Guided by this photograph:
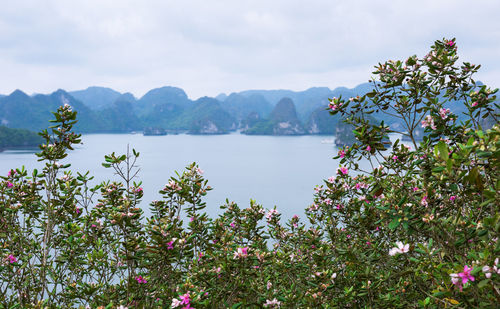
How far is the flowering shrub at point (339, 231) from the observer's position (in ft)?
8.52

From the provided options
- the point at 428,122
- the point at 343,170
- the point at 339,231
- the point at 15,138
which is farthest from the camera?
the point at 15,138

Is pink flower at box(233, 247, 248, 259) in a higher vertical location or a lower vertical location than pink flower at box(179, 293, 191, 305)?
higher

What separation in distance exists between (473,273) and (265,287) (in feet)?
8.04

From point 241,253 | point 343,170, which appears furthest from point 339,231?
point 241,253

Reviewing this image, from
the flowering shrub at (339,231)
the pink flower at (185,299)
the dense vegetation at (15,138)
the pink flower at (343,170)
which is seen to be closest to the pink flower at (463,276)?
the flowering shrub at (339,231)

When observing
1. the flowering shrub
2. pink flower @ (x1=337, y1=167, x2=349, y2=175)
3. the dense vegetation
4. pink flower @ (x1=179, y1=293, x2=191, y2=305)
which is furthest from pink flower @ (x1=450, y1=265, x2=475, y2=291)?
the dense vegetation

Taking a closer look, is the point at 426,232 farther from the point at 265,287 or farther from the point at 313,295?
the point at 265,287

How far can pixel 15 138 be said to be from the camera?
101m

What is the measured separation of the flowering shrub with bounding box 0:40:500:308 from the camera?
260 cm

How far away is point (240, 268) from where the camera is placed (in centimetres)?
309

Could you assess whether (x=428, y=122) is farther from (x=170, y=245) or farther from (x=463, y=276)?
(x=170, y=245)

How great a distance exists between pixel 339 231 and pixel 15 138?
127222mm

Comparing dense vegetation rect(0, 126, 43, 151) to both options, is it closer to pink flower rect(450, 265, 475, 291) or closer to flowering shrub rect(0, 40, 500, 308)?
flowering shrub rect(0, 40, 500, 308)

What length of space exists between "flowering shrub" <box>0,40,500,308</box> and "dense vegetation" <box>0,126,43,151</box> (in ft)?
383
